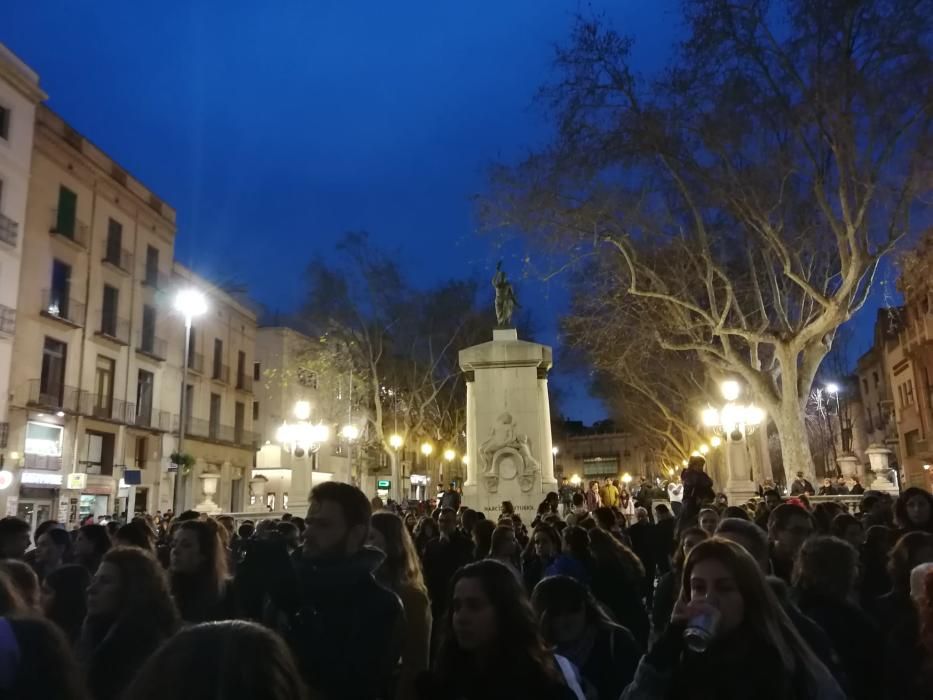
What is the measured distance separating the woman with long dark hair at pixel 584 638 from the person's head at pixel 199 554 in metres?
1.86

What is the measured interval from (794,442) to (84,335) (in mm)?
26232

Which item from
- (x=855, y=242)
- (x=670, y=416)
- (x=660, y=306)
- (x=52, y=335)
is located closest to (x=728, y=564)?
(x=855, y=242)

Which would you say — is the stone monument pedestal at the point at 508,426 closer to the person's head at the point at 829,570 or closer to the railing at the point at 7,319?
the railing at the point at 7,319

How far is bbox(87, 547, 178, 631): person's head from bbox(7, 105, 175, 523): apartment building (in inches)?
847

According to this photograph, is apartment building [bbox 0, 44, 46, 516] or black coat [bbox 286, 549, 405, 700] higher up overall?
apartment building [bbox 0, 44, 46, 516]

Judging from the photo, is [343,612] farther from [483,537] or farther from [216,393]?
[216,393]

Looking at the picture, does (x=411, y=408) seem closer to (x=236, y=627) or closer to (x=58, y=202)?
(x=58, y=202)

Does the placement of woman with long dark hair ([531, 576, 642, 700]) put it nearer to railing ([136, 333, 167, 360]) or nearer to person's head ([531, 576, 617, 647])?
person's head ([531, 576, 617, 647])

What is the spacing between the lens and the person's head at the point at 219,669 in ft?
5.42

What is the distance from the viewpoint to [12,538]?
19.9ft

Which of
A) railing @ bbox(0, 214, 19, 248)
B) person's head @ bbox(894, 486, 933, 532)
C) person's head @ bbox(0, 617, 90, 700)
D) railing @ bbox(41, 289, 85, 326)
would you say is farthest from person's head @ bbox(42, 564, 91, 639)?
railing @ bbox(41, 289, 85, 326)

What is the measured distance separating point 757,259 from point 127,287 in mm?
26174

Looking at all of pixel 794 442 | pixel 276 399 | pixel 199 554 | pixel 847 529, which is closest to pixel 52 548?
pixel 199 554

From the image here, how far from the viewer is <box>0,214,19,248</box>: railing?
1043 inches
